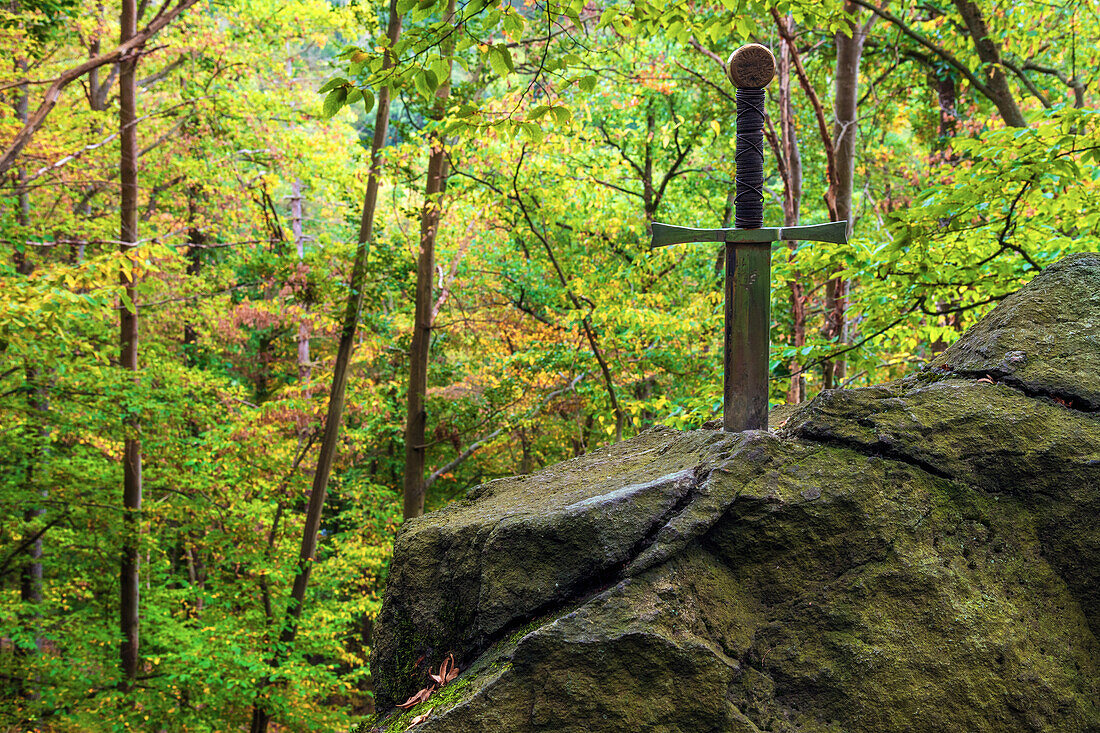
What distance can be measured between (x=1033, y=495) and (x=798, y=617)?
788 millimetres

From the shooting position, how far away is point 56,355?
6.86 meters

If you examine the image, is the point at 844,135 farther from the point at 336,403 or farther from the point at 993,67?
the point at 336,403

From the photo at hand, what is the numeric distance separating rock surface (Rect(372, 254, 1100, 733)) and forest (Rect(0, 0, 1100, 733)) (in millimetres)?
1654

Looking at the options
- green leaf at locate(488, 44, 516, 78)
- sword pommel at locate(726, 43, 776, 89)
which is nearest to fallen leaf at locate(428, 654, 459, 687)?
sword pommel at locate(726, 43, 776, 89)

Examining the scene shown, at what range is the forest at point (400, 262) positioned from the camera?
13.0 feet

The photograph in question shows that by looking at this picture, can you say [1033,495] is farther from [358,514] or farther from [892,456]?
[358,514]

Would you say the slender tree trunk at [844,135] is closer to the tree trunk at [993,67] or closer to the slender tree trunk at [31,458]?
the tree trunk at [993,67]

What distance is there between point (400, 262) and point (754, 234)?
717 cm

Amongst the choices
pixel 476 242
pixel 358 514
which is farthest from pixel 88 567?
pixel 476 242

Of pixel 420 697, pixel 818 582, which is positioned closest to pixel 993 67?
pixel 818 582

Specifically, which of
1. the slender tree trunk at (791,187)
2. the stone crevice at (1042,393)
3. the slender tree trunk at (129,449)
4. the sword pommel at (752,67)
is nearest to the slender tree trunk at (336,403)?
the slender tree trunk at (129,449)

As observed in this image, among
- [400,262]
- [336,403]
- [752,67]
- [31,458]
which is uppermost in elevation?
[400,262]

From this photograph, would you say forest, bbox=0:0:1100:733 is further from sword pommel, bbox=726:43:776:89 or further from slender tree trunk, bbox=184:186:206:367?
sword pommel, bbox=726:43:776:89

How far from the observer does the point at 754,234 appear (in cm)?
220
